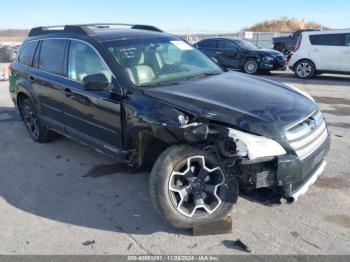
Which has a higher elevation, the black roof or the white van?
the black roof

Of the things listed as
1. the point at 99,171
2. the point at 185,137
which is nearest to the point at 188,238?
the point at 185,137

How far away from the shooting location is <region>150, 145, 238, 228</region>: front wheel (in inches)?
135

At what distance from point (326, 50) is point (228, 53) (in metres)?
3.81

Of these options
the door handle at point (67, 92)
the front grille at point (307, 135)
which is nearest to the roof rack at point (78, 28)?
the door handle at point (67, 92)

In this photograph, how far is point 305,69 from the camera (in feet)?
45.3

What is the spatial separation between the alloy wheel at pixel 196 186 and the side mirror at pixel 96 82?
1.26 m

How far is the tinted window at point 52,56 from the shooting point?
202 inches

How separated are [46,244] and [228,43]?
1347 centimetres

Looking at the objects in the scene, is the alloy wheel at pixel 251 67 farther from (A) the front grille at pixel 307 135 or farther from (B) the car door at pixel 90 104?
(A) the front grille at pixel 307 135

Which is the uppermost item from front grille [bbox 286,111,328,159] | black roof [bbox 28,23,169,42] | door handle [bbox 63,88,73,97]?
black roof [bbox 28,23,169,42]

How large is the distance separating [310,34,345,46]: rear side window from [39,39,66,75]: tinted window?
1061cm

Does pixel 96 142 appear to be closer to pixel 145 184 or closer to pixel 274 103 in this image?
pixel 145 184

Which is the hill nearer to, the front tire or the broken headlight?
the front tire

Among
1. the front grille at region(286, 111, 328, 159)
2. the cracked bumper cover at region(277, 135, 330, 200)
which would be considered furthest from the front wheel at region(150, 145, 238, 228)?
the front grille at region(286, 111, 328, 159)
